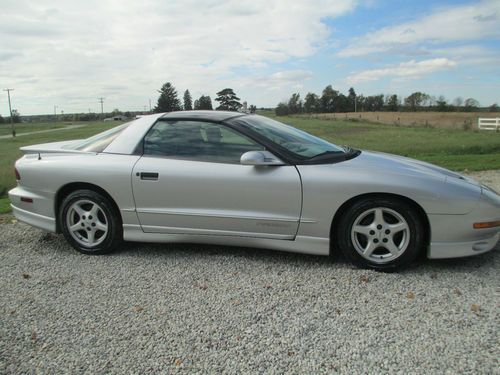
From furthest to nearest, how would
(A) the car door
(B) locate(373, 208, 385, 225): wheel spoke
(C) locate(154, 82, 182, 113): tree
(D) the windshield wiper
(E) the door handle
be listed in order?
(C) locate(154, 82, 182, 113): tree, (E) the door handle, (D) the windshield wiper, (A) the car door, (B) locate(373, 208, 385, 225): wheel spoke

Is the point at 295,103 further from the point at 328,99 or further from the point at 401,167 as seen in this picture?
the point at 401,167

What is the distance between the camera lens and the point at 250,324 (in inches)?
109

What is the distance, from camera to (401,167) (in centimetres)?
366

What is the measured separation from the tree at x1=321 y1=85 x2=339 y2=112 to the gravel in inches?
3704

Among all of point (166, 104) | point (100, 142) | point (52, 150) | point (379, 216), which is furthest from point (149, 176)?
point (166, 104)

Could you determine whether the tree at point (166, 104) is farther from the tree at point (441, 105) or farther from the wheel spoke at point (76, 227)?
the tree at point (441, 105)

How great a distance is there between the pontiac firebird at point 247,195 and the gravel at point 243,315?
9.7 inches

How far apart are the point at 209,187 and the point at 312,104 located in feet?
311

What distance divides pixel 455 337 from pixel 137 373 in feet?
6.23

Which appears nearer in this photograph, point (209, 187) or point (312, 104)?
point (209, 187)

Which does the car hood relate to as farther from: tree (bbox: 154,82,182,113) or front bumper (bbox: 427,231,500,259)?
tree (bbox: 154,82,182,113)

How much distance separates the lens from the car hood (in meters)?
3.54

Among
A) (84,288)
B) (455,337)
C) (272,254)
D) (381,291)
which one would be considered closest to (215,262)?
(272,254)

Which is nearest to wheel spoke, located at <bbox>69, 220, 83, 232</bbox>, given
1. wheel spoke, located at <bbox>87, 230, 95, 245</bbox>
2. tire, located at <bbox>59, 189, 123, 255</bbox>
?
tire, located at <bbox>59, 189, 123, 255</bbox>
